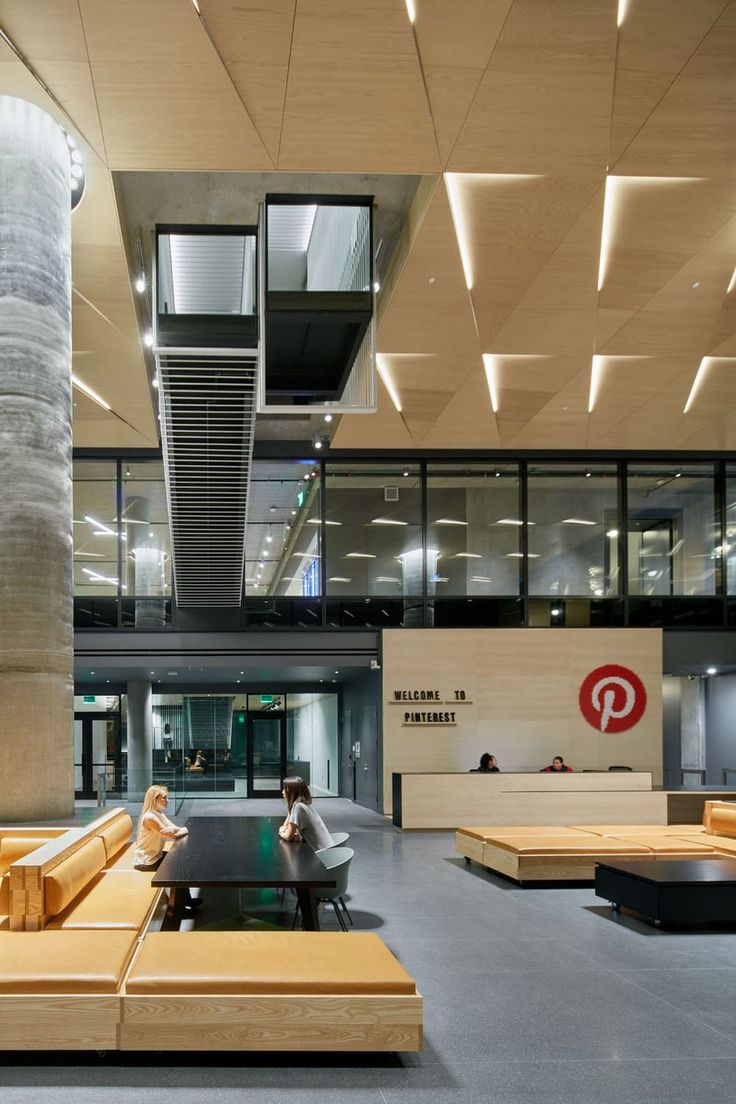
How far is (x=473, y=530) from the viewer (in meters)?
19.3

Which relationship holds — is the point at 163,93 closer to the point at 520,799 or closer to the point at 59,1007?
the point at 59,1007

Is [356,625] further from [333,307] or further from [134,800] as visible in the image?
[333,307]

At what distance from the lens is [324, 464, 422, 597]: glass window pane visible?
62.3ft

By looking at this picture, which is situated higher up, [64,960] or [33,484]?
[33,484]

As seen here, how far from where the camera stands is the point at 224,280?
1345 centimetres

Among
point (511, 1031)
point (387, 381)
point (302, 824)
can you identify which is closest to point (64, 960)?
point (511, 1031)

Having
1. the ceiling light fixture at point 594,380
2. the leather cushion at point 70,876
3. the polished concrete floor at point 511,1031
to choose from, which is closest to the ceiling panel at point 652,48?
the ceiling light fixture at point 594,380

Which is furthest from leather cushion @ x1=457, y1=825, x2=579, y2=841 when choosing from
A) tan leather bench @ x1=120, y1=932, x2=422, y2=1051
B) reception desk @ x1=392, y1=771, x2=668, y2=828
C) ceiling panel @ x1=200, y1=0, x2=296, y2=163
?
ceiling panel @ x1=200, y1=0, x2=296, y2=163

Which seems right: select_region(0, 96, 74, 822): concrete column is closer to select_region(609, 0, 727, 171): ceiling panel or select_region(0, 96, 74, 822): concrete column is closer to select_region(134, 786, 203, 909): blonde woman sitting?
select_region(134, 786, 203, 909): blonde woman sitting

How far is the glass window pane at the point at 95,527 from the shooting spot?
1880 centimetres

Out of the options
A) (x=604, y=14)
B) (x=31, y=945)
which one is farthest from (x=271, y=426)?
(x=31, y=945)

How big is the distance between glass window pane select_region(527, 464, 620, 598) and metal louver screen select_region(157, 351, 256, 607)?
5.95 meters

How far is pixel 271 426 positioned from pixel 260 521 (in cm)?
196

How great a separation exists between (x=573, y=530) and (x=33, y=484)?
13230 millimetres
